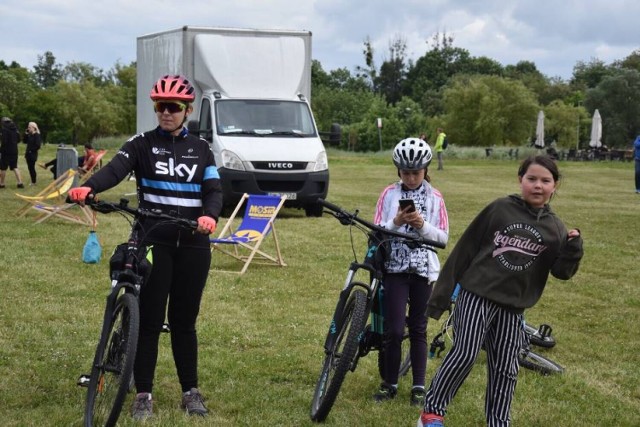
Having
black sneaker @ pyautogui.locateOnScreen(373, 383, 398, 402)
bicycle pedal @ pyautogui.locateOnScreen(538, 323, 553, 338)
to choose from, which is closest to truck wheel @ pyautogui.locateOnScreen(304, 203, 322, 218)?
bicycle pedal @ pyautogui.locateOnScreen(538, 323, 553, 338)

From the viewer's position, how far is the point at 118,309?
484 centimetres

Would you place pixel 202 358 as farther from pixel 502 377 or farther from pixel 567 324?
pixel 567 324

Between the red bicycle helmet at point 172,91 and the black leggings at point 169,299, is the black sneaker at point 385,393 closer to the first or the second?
the black leggings at point 169,299

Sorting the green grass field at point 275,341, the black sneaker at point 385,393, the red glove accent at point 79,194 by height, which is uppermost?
the red glove accent at point 79,194

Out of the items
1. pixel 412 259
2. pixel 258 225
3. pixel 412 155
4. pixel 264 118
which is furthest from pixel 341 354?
pixel 264 118

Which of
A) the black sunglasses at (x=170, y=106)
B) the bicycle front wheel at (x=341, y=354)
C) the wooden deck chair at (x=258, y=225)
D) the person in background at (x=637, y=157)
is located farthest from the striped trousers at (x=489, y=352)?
the person in background at (x=637, y=157)

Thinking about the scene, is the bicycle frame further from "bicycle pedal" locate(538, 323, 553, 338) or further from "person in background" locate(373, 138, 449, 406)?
"bicycle pedal" locate(538, 323, 553, 338)

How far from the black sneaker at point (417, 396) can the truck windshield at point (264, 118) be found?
11624 millimetres

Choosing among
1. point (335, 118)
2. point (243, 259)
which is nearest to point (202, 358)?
point (243, 259)

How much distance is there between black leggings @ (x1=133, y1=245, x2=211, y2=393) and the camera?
197 inches

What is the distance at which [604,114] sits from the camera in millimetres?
76812

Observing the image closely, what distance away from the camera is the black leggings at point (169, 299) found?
501 cm

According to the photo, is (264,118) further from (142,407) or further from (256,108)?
(142,407)

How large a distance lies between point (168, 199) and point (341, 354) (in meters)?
1.33
